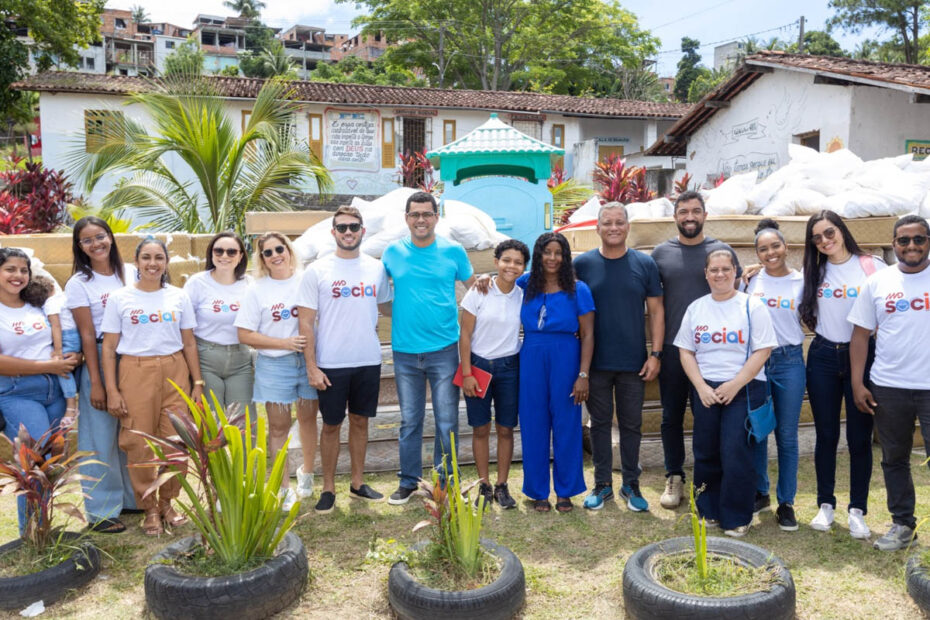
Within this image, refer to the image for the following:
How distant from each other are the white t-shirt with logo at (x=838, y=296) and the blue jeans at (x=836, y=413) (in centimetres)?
7

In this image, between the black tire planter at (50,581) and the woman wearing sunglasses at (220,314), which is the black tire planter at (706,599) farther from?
the black tire planter at (50,581)

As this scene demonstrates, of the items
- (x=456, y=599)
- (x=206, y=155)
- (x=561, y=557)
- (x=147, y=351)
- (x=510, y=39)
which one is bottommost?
(x=561, y=557)

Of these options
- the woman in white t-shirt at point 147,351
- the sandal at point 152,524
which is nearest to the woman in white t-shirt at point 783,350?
the woman in white t-shirt at point 147,351

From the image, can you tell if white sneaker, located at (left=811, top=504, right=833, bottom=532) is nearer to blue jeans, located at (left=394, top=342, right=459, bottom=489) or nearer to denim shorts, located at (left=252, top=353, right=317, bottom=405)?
blue jeans, located at (left=394, top=342, right=459, bottom=489)

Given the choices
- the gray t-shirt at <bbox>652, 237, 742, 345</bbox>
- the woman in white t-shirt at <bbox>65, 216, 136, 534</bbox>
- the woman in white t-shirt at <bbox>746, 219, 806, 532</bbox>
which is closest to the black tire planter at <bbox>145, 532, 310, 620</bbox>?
the woman in white t-shirt at <bbox>65, 216, 136, 534</bbox>

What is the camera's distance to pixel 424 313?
168 inches

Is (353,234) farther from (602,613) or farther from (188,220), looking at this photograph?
(188,220)

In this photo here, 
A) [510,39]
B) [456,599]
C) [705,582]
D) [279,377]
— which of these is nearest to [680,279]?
[705,582]

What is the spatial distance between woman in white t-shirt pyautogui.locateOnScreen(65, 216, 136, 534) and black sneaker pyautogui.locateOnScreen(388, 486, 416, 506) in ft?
4.89

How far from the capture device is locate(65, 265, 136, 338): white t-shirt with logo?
3.96 meters

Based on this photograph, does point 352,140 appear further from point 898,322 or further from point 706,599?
point 706,599

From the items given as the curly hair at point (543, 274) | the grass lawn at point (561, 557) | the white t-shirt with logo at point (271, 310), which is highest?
the curly hair at point (543, 274)

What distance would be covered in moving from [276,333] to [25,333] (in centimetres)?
123

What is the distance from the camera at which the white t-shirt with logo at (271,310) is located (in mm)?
4113
